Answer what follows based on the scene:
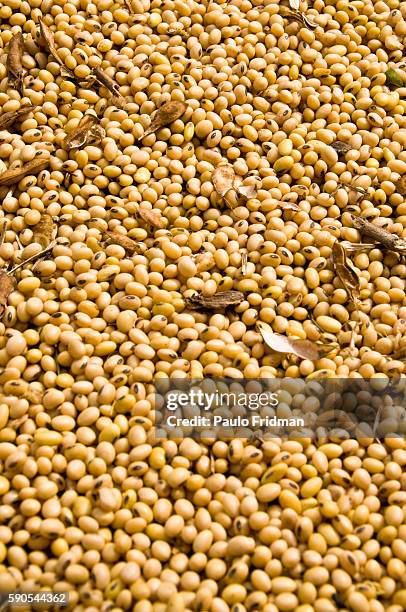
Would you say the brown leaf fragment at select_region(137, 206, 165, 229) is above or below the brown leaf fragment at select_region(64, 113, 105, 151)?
below

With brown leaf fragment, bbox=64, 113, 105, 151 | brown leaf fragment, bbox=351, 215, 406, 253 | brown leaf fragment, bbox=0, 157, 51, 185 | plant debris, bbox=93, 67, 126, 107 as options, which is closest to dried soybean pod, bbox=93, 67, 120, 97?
plant debris, bbox=93, 67, 126, 107

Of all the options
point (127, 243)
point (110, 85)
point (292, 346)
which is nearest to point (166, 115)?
point (110, 85)

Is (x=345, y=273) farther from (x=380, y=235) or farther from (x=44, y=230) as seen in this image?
(x=44, y=230)

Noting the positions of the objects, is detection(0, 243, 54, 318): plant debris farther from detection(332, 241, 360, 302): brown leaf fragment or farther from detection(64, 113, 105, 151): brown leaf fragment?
detection(332, 241, 360, 302): brown leaf fragment

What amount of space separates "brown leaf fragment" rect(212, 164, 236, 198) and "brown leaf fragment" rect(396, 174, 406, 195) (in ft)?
2.06

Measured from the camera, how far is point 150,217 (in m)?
2.27

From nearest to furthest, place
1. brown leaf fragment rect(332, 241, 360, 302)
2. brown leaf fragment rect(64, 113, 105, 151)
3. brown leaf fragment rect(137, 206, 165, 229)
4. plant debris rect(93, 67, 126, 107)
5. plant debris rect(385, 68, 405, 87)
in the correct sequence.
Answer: brown leaf fragment rect(332, 241, 360, 302) < brown leaf fragment rect(137, 206, 165, 229) < brown leaf fragment rect(64, 113, 105, 151) < plant debris rect(93, 67, 126, 107) < plant debris rect(385, 68, 405, 87)

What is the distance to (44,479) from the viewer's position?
5.79 feet

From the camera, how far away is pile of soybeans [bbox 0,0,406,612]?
1684mm

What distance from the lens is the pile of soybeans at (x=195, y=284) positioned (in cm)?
168

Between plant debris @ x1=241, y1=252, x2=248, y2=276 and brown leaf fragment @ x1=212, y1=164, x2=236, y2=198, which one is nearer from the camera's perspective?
plant debris @ x1=241, y1=252, x2=248, y2=276

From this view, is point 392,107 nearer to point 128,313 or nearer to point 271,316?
point 271,316

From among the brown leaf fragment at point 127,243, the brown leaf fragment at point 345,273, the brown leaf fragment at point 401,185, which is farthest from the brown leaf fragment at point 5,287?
the brown leaf fragment at point 401,185

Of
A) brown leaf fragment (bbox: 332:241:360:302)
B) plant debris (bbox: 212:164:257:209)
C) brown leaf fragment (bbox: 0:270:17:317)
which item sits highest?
plant debris (bbox: 212:164:257:209)
